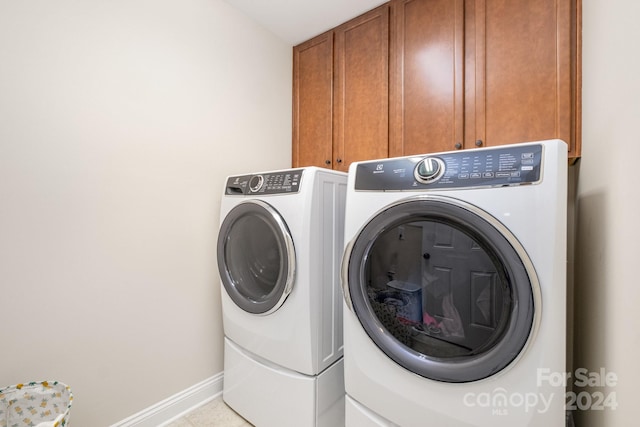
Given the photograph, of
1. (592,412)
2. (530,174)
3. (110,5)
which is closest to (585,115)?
(530,174)

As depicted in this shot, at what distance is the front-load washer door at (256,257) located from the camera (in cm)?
126

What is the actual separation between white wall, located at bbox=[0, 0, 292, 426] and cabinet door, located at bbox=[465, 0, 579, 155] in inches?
54.6

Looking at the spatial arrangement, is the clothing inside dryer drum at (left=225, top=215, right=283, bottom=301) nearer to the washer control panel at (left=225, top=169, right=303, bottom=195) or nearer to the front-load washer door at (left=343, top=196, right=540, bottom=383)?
the washer control panel at (left=225, top=169, right=303, bottom=195)

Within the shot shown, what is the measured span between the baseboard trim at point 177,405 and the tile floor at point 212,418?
0.10ft

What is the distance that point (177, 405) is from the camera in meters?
1.53

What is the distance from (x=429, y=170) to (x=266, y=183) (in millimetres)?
767

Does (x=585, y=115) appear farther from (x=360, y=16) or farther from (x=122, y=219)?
(x=122, y=219)

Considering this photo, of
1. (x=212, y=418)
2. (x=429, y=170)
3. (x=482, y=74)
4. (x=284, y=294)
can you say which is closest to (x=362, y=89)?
(x=482, y=74)

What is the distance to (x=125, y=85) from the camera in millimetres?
1352

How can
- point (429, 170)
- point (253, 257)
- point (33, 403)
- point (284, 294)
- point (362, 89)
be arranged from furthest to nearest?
point (362, 89) → point (253, 257) → point (284, 294) → point (33, 403) → point (429, 170)

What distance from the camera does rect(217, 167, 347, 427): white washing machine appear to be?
1.23m

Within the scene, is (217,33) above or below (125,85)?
above

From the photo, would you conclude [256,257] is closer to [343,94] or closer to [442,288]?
[442,288]

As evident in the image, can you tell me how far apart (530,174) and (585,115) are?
0.68m
